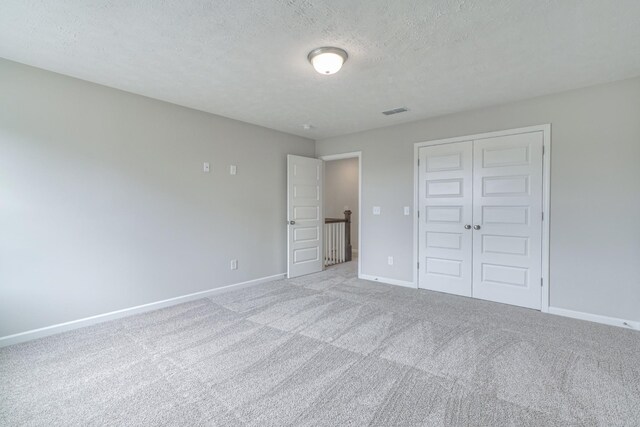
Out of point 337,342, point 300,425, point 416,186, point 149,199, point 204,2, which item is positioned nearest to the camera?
point 300,425

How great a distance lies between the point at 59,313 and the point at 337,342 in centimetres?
257

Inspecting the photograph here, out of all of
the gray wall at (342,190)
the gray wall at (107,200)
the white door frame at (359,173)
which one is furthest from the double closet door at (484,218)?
the gray wall at (342,190)

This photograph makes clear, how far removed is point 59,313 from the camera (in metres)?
2.77

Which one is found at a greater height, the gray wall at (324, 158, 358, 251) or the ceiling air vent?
the ceiling air vent

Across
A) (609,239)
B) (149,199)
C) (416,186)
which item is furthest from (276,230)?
(609,239)

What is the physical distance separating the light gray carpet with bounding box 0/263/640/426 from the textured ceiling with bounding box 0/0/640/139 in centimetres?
237

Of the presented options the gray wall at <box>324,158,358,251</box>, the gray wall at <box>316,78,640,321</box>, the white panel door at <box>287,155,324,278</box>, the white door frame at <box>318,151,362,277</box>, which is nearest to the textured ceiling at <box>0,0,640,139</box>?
the gray wall at <box>316,78,640,321</box>

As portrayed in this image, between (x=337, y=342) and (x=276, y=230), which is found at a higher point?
(x=276, y=230)

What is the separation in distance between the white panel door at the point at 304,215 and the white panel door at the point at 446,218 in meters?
1.80

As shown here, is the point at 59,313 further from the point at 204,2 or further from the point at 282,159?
the point at 282,159

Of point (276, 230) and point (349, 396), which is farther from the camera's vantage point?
point (276, 230)

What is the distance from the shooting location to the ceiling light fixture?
7.51ft

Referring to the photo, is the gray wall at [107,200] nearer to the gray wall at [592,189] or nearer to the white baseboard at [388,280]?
the white baseboard at [388,280]

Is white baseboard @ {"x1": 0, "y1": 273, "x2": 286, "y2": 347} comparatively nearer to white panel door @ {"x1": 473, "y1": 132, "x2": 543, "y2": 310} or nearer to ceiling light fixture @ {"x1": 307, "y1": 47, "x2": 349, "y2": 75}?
ceiling light fixture @ {"x1": 307, "y1": 47, "x2": 349, "y2": 75}
